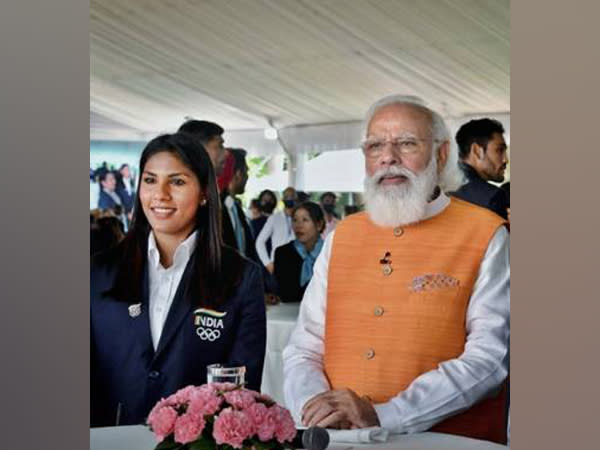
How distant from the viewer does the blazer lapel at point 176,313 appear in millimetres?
3287

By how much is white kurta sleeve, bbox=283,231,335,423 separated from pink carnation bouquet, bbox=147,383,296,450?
0.85 m

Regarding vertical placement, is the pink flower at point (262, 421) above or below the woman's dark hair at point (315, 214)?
below

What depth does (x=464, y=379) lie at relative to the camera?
272cm

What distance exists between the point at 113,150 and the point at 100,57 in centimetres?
172

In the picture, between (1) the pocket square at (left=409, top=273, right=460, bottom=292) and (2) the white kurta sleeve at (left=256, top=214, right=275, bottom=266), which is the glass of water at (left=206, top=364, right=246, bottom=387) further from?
(2) the white kurta sleeve at (left=256, top=214, right=275, bottom=266)

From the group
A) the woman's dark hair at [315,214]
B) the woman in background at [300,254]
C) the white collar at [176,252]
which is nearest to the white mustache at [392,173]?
the white collar at [176,252]

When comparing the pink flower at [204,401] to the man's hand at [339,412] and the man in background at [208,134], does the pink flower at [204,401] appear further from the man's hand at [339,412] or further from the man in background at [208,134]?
the man in background at [208,134]

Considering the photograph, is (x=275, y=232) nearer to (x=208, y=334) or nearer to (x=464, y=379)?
(x=208, y=334)

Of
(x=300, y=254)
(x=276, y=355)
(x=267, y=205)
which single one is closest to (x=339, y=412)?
(x=276, y=355)

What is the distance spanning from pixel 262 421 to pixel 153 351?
1469mm

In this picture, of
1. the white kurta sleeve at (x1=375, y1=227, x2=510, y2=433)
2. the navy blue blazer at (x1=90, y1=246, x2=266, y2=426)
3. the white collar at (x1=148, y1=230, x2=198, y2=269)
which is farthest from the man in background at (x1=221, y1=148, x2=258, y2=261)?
the white kurta sleeve at (x1=375, y1=227, x2=510, y2=433)

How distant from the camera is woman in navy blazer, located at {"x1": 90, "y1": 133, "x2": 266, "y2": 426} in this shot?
10.7 ft

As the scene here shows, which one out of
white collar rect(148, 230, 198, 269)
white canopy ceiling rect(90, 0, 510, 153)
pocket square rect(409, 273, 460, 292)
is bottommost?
pocket square rect(409, 273, 460, 292)
